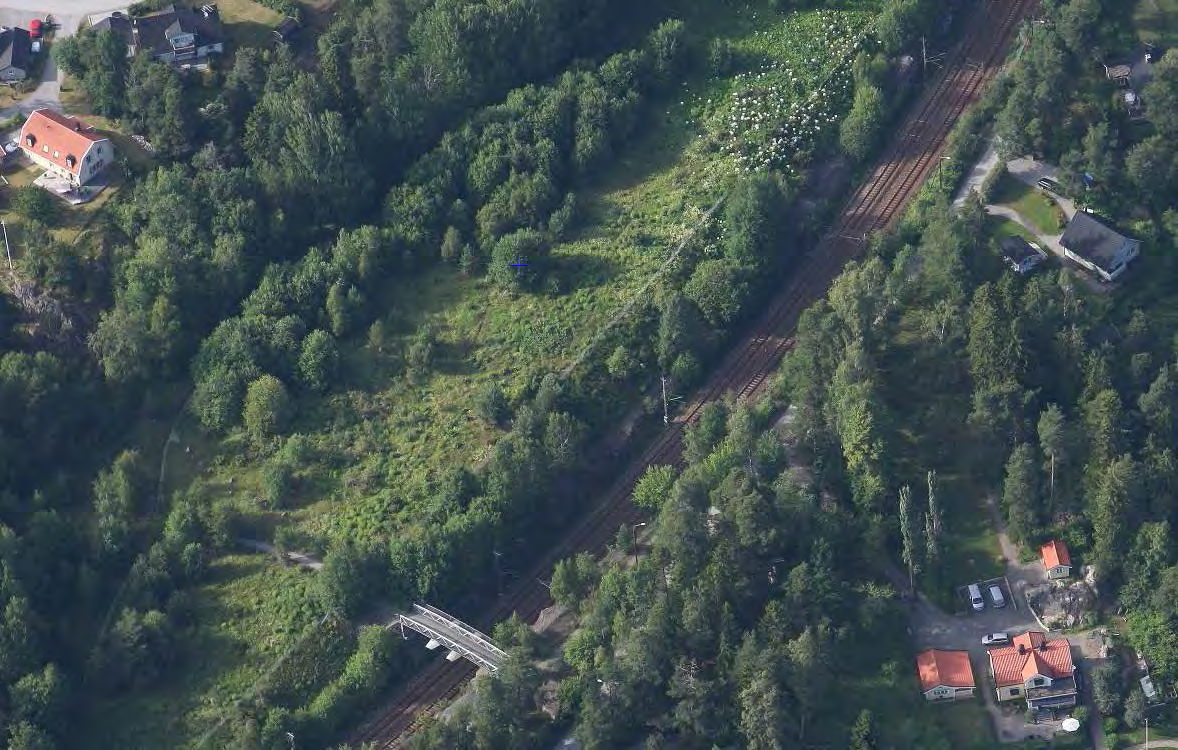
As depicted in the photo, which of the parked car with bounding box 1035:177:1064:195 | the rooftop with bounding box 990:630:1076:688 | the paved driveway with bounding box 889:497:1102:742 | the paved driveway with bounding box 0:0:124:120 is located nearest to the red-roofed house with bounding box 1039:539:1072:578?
the paved driveway with bounding box 889:497:1102:742

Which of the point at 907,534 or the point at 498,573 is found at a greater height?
the point at 907,534

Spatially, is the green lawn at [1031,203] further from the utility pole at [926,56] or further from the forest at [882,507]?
the utility pole at [926,56]

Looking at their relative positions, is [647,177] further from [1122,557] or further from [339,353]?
[1122,557]

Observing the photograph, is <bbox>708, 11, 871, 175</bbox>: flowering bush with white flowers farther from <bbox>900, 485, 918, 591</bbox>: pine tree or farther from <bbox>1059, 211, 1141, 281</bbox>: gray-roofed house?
<bbox>900, 485, 918, 591</bbox>: pine tree

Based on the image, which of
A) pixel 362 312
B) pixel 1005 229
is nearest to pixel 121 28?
pixel 362 312

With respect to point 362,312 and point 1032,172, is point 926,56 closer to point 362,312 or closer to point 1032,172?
point 1032,172

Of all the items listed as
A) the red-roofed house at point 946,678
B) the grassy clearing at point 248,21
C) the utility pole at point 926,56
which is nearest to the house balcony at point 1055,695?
the red-roofed house at point 946,678
